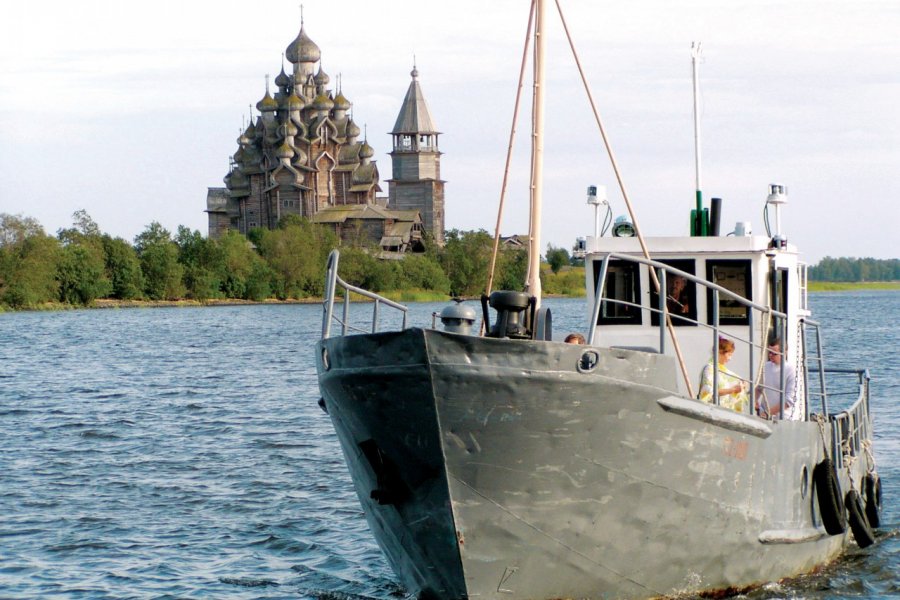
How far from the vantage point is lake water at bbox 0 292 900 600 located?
13.5m

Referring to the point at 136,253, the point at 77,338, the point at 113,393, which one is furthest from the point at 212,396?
the point at 136,253

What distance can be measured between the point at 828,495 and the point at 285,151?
457ft

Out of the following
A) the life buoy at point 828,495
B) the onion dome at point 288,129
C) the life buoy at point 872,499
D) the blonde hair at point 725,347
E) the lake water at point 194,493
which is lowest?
the lake water at point 194,493

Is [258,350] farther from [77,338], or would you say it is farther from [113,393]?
[113,393]

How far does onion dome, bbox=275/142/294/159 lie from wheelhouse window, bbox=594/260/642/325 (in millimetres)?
137881

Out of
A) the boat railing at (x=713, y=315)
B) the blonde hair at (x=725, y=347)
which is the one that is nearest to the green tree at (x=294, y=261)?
the boat railing at (x=713, y=315)

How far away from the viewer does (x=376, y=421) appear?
9828 millimetres

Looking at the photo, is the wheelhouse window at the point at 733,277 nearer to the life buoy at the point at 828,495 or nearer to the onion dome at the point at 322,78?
the life buoy at the point at 828,495

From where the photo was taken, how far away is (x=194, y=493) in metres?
18.6

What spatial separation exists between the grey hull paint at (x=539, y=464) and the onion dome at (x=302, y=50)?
152 meters

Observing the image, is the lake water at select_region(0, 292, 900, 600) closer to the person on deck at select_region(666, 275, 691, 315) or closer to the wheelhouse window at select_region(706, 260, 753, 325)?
the wheelhouse window at select_region(706, 260, 753, 325)

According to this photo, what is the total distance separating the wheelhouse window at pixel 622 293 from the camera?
42.6 feet

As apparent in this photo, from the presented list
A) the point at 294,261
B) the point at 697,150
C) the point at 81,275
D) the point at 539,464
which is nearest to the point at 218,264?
the point at 294,261

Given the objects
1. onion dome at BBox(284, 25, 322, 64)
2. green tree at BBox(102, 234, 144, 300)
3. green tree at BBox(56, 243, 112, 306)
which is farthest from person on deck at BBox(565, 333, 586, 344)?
onion dome at BBox(284, 25, 322, 64)
